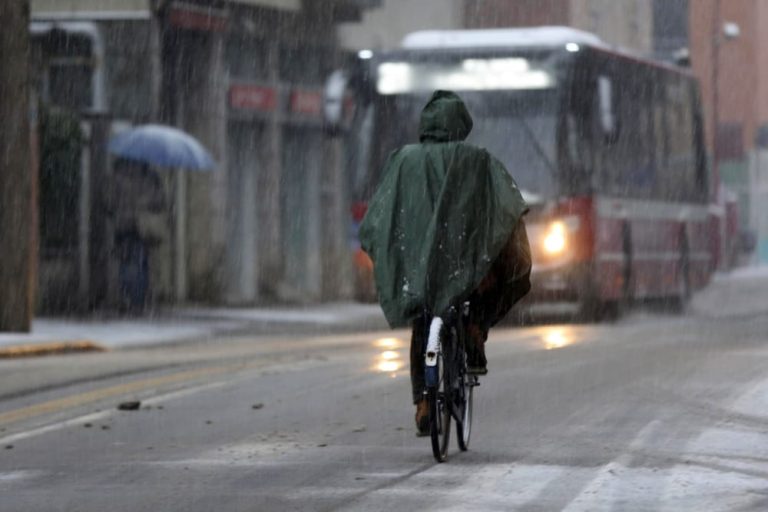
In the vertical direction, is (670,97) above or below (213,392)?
above

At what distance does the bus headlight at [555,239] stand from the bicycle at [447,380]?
46.6 feet

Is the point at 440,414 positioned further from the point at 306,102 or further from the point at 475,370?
the point at 306,102

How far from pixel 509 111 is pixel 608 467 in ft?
50.2

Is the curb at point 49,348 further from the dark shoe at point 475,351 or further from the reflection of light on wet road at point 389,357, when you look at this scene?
the dark shoe at point 475,351

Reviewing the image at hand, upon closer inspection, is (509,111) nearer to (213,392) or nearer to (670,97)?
(670,97)

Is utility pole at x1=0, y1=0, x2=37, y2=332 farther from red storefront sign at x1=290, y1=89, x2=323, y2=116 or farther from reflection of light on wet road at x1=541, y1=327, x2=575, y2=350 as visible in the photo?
red storefront sign at x1=290, y1=89, x2=323, y2=116

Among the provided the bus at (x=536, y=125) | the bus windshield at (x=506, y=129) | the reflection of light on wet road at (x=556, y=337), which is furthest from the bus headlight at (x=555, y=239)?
the reflection of light on wet road at (x=556, y=337)

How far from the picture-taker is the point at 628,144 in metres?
27.2

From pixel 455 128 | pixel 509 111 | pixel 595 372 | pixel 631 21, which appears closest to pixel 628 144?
pixel 509 111

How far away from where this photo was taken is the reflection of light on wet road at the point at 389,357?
16.5m

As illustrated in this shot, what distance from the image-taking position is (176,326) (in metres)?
26.7

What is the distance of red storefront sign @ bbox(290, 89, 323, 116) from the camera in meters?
35.4

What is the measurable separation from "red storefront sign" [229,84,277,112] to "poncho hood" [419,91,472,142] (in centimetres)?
2329

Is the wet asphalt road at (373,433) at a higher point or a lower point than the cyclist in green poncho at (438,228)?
lower
